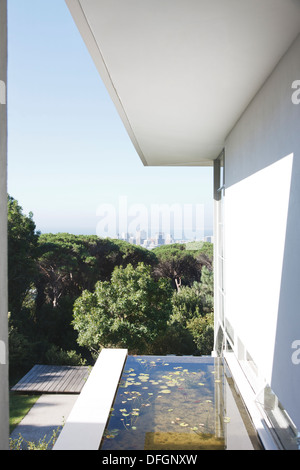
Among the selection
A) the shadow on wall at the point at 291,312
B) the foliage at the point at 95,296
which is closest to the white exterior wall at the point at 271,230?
the shadow on wall at the point at 291,312

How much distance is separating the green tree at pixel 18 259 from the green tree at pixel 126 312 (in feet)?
12.7

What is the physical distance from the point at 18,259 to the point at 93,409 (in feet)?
34.5

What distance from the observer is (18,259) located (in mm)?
14320

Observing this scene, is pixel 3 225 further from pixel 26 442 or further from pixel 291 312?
pixel 26 442

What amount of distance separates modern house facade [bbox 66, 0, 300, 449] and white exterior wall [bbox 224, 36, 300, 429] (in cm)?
1

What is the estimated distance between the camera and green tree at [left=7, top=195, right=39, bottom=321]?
14320mm

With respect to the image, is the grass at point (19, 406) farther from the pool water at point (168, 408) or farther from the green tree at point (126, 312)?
the pool water at point (168, 408)

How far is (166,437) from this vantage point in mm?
3906

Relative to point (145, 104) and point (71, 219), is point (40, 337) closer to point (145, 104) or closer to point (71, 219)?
point (71, 219)

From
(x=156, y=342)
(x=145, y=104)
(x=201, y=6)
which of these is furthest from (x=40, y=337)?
(x=201, y=6)

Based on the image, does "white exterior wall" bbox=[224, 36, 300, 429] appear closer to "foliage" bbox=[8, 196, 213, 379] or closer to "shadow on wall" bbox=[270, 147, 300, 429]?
"shadow on wall" bbox=[270, 147, 300, 429]

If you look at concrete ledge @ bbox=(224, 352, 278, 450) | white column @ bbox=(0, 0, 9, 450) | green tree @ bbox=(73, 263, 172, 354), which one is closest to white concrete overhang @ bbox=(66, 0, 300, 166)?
white column @ bbox=(0, 0, 9, 450)

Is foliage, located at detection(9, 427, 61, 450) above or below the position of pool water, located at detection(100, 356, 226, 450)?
below

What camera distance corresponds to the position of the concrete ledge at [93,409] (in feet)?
12.7
